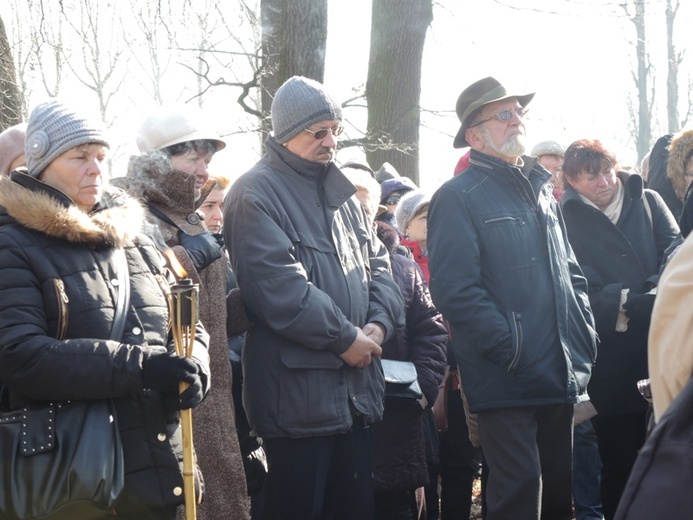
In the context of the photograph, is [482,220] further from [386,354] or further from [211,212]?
[211,212]

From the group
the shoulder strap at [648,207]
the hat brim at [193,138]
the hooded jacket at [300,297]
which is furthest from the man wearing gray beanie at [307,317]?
the shoulder strap at [648,207]

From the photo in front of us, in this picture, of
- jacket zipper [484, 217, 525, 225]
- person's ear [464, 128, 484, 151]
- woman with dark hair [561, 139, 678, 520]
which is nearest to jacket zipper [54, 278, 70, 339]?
jacket zipper [484, 217, 525, 225]

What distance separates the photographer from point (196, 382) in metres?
3.22

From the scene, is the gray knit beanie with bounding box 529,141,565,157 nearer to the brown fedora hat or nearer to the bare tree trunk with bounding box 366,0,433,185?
the brown fedora hat

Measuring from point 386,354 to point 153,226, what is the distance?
1922 mm

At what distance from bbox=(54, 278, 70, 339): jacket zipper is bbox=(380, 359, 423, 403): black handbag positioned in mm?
2068

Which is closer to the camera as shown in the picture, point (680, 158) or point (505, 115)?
point (505, 115)

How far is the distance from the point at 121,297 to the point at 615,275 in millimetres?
3272

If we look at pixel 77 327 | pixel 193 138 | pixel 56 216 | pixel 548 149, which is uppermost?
pixel 548 149

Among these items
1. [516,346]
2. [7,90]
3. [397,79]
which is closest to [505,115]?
[516,346]

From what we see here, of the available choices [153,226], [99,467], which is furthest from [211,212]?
[99,467]

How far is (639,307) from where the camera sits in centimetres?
542

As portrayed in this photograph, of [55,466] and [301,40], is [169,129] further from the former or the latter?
[301,40]

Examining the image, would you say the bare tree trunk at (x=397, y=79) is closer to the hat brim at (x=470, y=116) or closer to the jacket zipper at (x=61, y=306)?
the hat brim at (x=470, y=116)
